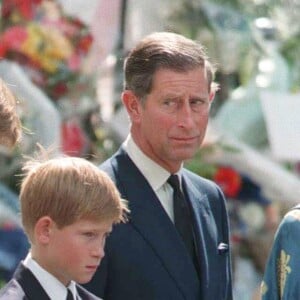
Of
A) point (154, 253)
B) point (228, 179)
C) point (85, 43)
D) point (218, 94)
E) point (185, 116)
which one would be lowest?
point (228, 179)

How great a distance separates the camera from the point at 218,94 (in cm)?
812

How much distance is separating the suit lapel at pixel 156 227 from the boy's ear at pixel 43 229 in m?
0.56

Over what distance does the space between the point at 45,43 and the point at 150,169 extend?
373 centimetres

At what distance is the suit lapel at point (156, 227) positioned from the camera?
150 inches

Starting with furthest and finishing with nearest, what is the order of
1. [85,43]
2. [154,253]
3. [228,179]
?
[228,179]
[85,43]
[154,253]

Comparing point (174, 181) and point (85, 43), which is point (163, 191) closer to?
point (174, 181)

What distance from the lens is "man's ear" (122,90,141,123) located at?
389 centimetres

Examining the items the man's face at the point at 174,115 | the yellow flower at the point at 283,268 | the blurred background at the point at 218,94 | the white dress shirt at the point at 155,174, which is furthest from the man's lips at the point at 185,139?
the blurred background at the point at 218,94

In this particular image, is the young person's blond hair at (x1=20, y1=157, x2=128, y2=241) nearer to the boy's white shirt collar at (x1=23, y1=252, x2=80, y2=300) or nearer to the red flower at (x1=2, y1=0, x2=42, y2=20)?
the boy's white shirt collar at (x1=23, y1=252, x2=80, y2=300)

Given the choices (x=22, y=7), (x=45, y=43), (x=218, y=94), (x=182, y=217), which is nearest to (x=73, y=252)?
(x=182, y=217)

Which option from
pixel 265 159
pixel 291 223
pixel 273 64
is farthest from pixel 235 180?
pixel 291 223

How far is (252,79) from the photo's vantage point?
8062 mm

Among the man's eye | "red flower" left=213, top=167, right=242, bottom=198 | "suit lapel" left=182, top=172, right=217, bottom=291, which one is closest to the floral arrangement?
"red flower" left=213, top=167, right=242, bottom=198

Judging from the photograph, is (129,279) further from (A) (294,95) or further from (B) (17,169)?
(A) (294,95)
